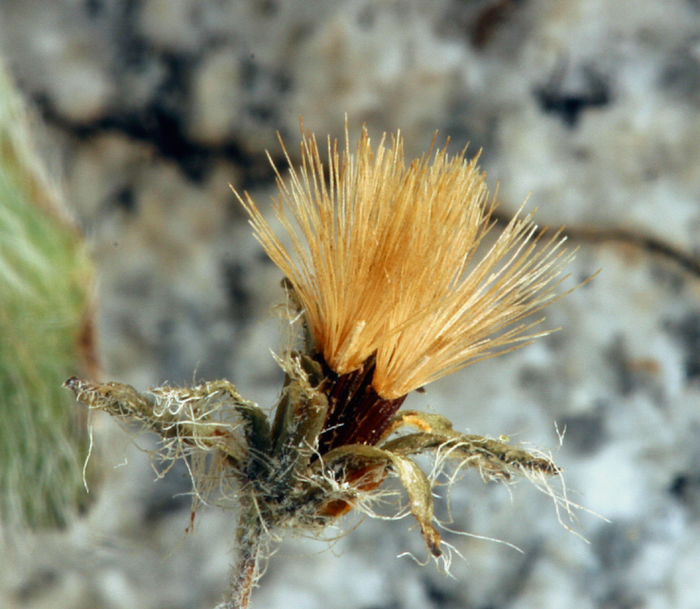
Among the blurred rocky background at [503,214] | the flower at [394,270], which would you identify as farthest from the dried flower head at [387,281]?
the blurred rocky background at [503,214]

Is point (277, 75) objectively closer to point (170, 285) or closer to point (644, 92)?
point (170, 285)

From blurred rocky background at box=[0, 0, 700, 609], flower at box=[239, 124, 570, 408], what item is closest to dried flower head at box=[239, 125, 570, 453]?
flower at box=[239, 124, 570, 408]

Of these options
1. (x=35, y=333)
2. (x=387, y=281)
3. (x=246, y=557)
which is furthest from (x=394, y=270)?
(x=35, y=333)

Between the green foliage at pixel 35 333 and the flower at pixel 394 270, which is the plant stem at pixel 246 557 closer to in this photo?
the flower at pixel 394 270

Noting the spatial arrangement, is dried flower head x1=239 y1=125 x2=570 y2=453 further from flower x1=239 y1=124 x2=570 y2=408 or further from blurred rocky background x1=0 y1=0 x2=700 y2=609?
blurred rocky background x1=0 y1=0 x2=700 y2=609

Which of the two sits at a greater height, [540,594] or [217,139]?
[217,139]

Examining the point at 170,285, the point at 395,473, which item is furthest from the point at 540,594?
the point at 170,285
